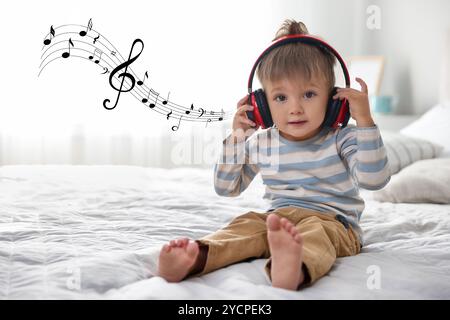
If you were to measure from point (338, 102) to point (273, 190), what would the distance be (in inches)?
9.9

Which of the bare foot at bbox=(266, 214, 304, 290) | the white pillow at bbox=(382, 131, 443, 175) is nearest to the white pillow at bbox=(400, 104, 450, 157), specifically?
the white pillow at bbox=(382, 131, 443, 175)

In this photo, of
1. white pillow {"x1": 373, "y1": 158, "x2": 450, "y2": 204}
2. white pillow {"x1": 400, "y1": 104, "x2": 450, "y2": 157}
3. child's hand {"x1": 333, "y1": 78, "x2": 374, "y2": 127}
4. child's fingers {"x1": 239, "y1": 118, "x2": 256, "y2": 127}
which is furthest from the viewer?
white pillow {"x1": 400, "y1": 104, "x2": 450, "y2": 157}

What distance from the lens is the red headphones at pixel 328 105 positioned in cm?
116

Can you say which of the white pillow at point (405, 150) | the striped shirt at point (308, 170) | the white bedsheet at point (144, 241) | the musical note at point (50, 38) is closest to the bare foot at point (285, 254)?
the white bedsheet at point (144, 241)

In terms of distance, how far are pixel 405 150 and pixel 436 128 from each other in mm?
415

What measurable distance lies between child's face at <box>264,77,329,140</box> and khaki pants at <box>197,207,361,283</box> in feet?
0.58

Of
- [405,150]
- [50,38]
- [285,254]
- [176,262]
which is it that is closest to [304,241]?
[285,254]

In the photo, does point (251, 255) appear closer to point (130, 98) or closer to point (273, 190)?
point (273, 190)

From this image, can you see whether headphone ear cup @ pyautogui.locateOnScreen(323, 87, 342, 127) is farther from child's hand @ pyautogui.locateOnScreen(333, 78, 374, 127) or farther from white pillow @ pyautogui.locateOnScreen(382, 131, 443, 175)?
white pillow @ pyautogui.locateOnScreen(382, 131, 443, 175)

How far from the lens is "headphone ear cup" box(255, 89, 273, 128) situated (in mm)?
1194

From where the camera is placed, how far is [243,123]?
1233mm

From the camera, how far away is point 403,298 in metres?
0.88

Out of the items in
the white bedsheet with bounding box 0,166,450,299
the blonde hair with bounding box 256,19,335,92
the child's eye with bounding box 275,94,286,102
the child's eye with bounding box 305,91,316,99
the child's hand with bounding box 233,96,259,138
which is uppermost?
the blonde hair with bounding box 256,19,335,92

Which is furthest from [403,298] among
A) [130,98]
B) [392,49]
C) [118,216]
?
[392,49]
